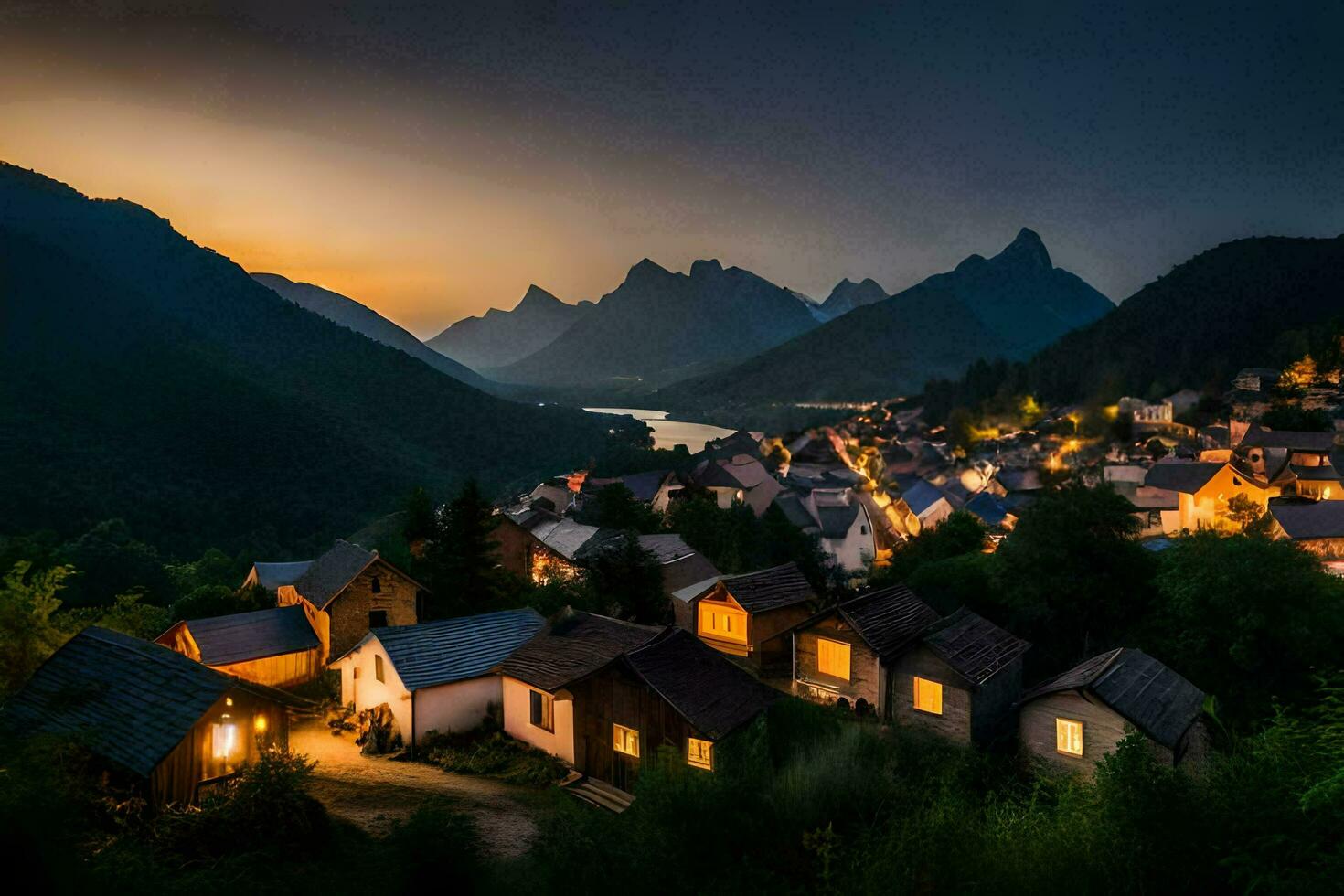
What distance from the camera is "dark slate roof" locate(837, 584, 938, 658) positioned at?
19.0m

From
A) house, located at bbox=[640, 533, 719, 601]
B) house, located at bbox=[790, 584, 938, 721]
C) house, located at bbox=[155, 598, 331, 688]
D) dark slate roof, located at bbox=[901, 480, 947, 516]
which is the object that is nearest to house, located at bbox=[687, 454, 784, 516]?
dark slate roof, located at bbox=[901, 480, 947, 516]

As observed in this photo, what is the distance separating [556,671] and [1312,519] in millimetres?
39836

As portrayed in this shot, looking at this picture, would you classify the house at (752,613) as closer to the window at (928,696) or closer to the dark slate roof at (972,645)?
the dark slate roof at (972,645)

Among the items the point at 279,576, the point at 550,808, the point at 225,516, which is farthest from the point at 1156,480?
the point at 225,516

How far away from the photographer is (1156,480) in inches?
1816

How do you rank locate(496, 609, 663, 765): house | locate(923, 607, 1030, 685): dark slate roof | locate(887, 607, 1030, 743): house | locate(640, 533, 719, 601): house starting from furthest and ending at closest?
locate(640, 533, 719, 601): house < locate(923, 607, 1030, 685): dark slate roof < locate(887, 607, 1030, 743): house < locate(496, 609, 663, 765): house

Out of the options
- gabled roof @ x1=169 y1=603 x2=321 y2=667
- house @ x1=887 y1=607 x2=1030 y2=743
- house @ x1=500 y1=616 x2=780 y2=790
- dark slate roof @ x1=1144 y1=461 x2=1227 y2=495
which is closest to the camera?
house @ x1=500 y1=616 x2=780 y2=790

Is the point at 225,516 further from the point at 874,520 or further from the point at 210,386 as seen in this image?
the point at 874,520

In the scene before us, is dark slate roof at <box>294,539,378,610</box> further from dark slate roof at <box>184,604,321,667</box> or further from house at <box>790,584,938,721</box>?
house at <box>790,584,938,721</box>

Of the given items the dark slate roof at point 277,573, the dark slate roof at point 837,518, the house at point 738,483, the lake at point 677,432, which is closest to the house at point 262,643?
the dark slate roof at point 277,573

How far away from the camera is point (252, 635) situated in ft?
70.3

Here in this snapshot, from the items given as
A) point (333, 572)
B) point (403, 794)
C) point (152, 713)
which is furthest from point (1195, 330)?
point (152, 713)

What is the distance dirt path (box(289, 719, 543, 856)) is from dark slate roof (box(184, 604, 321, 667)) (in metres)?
4.37

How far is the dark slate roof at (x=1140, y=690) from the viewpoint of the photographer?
15.1 m
